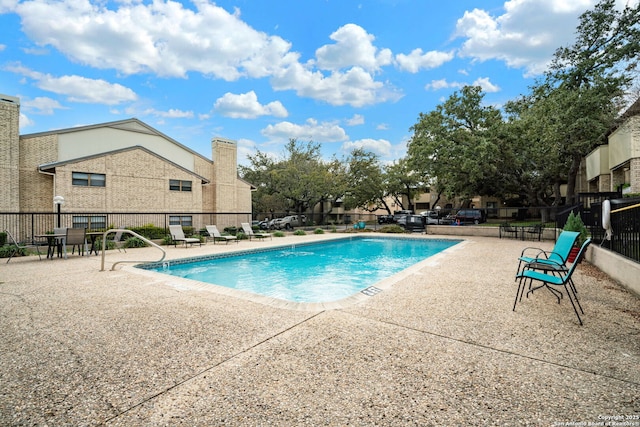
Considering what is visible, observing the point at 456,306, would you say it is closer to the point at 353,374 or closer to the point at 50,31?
the point at 353,374

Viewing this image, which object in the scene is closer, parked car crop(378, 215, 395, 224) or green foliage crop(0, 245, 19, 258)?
green foliage crop(0, 245, 19, 258)

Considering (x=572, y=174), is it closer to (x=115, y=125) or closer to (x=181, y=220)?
(x=181, y=220)

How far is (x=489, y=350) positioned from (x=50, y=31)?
18.1 metres

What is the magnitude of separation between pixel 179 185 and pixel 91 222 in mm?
5346

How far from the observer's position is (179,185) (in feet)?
65.1

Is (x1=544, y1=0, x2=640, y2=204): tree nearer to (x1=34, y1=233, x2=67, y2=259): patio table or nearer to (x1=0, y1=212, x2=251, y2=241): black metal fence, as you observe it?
(x1=0, y1=212, x2=251, y2=241): black metal fence

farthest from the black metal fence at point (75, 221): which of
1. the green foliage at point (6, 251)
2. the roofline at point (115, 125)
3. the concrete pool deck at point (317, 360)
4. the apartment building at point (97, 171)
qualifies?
the concrete pool deck at point (317, 360)

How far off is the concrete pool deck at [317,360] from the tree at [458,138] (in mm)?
18229

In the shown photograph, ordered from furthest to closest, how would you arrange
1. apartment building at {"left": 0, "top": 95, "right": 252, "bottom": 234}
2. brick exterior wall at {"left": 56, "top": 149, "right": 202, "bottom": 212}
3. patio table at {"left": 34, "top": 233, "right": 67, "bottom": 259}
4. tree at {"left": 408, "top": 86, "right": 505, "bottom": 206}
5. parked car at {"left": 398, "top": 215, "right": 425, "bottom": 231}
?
parked car at {"left": 398, "top": 215, "right": 425, "bottom": 231}
tree at {"left": 408, "top": 86, "right": 505, "bottom": 206}
brick exterior wall at {"left": 56, "top": 149, "right": 202, "bottom": 212}
apartment building at {"left": 0, "top": 95, "right": 252, "bottom": 234}
patio table at {"left": 34, "top": 233, "right": 67, "bottom": 259}

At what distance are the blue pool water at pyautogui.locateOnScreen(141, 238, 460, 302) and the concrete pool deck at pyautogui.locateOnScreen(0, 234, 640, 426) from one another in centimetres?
310

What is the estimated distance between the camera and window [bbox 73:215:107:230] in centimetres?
1535

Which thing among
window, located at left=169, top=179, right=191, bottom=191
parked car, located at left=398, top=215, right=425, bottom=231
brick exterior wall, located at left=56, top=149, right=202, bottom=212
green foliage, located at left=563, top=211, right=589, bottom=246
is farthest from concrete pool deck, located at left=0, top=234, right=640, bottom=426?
parked car, located at left=398, top=215, right=425, bottom=231

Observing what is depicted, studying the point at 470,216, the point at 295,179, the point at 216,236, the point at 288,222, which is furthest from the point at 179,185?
the point at 470,216

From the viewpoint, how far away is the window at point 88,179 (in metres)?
15.6
